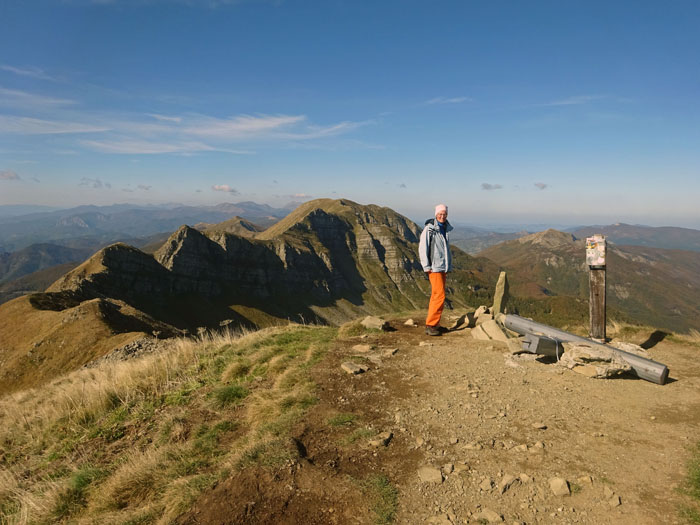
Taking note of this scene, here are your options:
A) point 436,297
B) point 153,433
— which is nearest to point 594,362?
point 436,297

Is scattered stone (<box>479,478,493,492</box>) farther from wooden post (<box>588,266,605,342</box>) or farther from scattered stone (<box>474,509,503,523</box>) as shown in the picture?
wooden post (<box>588,266,605,342</box>)

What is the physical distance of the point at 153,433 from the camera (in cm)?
771

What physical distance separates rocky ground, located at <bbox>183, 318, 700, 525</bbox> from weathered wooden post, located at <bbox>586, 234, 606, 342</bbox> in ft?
7.22

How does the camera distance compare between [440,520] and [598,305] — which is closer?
[440,520]

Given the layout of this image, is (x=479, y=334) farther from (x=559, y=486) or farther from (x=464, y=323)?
(x=559, y=486)

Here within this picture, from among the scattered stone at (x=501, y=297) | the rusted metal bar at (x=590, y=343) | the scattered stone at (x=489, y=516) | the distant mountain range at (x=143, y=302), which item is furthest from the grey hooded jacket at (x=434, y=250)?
the distant mountain range at (x=143, y=302)

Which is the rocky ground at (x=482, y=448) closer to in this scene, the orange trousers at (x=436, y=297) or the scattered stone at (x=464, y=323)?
the orange trousers at (x=436, y=297)

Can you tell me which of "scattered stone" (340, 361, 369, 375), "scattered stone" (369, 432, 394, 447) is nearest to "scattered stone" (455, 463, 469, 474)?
"scattered stone" (369, 432, 394, 447)

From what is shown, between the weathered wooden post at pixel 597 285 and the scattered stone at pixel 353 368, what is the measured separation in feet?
Answer: 27.2

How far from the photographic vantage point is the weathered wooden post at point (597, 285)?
11.9 meters

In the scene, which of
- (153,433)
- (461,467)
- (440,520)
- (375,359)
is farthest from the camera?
(375,359)

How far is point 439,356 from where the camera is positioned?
10.8m

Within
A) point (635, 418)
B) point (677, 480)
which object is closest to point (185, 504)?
point (677, 480)

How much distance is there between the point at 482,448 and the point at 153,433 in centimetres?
693
